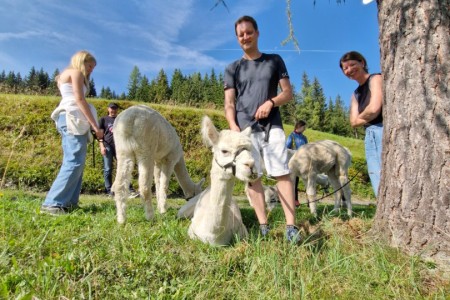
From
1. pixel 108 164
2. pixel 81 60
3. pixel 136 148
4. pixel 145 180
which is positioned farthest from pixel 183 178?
pixel 108 164

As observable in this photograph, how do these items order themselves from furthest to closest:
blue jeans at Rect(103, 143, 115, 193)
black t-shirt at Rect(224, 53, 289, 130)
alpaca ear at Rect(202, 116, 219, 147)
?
blue jeans at Rect(103, 143, 115, 193) < black t-shirt at Rect(224, 53, 289, 130) < alpaca ear at Rect(202, 116, 219, 147)

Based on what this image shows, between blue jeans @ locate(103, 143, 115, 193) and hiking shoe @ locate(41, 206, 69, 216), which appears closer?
hiking shoe @ locate(41, 206, 69, 216)

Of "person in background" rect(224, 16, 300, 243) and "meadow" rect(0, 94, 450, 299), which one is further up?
"person in background" rect(224, 16, 300, 243)

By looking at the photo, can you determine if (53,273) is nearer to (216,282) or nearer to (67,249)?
(67,249)

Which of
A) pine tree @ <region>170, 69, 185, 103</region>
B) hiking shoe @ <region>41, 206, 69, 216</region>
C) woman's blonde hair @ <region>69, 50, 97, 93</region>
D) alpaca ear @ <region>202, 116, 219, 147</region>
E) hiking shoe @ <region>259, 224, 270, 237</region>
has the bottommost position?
hiking shoe @ <region>259, 224, 270, 237</region>

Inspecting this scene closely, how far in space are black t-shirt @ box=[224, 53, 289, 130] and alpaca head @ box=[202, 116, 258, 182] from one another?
87 cm

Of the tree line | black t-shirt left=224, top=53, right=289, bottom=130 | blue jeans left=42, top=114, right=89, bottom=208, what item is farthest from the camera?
the tree line

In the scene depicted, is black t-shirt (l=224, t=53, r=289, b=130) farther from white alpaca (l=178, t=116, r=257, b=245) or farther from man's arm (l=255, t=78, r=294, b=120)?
white alpaca (l=178, t=116, r=257, b=245)

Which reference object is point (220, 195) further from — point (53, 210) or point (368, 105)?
point (53, 210)

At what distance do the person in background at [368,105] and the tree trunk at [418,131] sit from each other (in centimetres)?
61

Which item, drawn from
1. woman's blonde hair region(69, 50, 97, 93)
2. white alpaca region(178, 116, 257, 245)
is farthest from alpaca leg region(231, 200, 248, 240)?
woman's blonde hair region(69, 50, 97, 93)

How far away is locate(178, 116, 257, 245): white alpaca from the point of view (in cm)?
278

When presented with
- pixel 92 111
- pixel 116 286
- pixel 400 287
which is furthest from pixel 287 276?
pixel 92 111

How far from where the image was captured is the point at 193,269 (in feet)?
8.36
